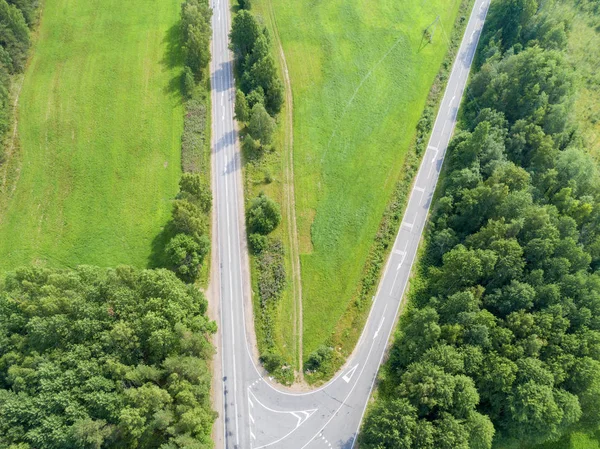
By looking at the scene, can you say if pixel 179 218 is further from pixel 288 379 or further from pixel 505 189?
pixel 505 189

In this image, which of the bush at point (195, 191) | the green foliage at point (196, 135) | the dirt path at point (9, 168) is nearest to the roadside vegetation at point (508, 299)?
the bush at point (195, 191)

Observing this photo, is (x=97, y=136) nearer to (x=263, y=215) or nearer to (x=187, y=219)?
(x=187, y=219)

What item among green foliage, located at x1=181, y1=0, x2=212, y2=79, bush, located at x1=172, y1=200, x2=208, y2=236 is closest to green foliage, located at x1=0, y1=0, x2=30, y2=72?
green foliage, located at x1=181, y1=0, x2=212, y2=79

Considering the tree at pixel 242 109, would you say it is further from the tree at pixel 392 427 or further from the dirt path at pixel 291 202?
the tree at pixel 392 427

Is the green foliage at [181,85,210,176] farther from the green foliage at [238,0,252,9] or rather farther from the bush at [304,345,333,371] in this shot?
the bush at [304,345,333,371]

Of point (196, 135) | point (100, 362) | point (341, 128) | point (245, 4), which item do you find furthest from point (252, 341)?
point (245, 4)

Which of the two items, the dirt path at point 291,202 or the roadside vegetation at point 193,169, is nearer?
the dirt path at point 291,202
